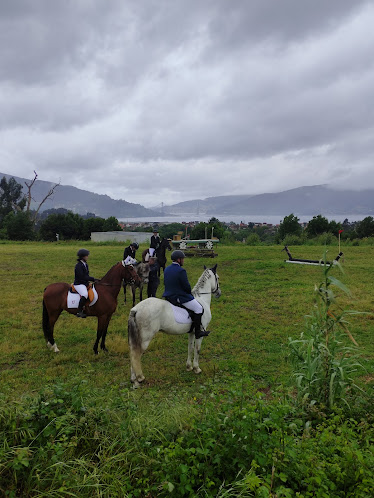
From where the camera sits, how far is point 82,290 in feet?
25.1

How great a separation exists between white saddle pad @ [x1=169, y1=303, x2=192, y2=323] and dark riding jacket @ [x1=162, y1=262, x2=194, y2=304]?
0.16 metres

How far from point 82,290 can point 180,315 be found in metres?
2.76

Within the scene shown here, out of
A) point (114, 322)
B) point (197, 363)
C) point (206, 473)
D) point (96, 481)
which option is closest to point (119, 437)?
point (96, 481)

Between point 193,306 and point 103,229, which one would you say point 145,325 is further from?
point 103,229

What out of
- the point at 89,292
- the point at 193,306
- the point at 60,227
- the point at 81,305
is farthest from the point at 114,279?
the point at 60,227

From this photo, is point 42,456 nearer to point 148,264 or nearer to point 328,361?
point 328,361

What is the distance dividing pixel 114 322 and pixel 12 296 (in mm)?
5757

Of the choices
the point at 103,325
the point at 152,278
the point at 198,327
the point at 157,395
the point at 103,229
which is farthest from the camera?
the point at 103,229

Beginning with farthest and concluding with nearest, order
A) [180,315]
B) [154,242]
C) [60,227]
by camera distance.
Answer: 1. [60,227]
2. [154,242]
3. [180,315]

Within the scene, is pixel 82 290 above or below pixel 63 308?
above

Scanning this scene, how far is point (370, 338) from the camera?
27.8ft

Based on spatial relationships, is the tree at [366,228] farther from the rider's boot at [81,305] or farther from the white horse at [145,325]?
the rider's boot at [81,305]

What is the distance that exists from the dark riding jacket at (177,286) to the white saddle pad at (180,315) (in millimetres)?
158

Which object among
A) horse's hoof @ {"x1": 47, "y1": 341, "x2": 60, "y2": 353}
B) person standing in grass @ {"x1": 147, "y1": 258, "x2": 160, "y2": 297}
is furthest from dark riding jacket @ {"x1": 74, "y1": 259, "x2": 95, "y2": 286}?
person standing in grass @ {"x1": 147, "y1": 258, "x2": 160, "y2": 297}
